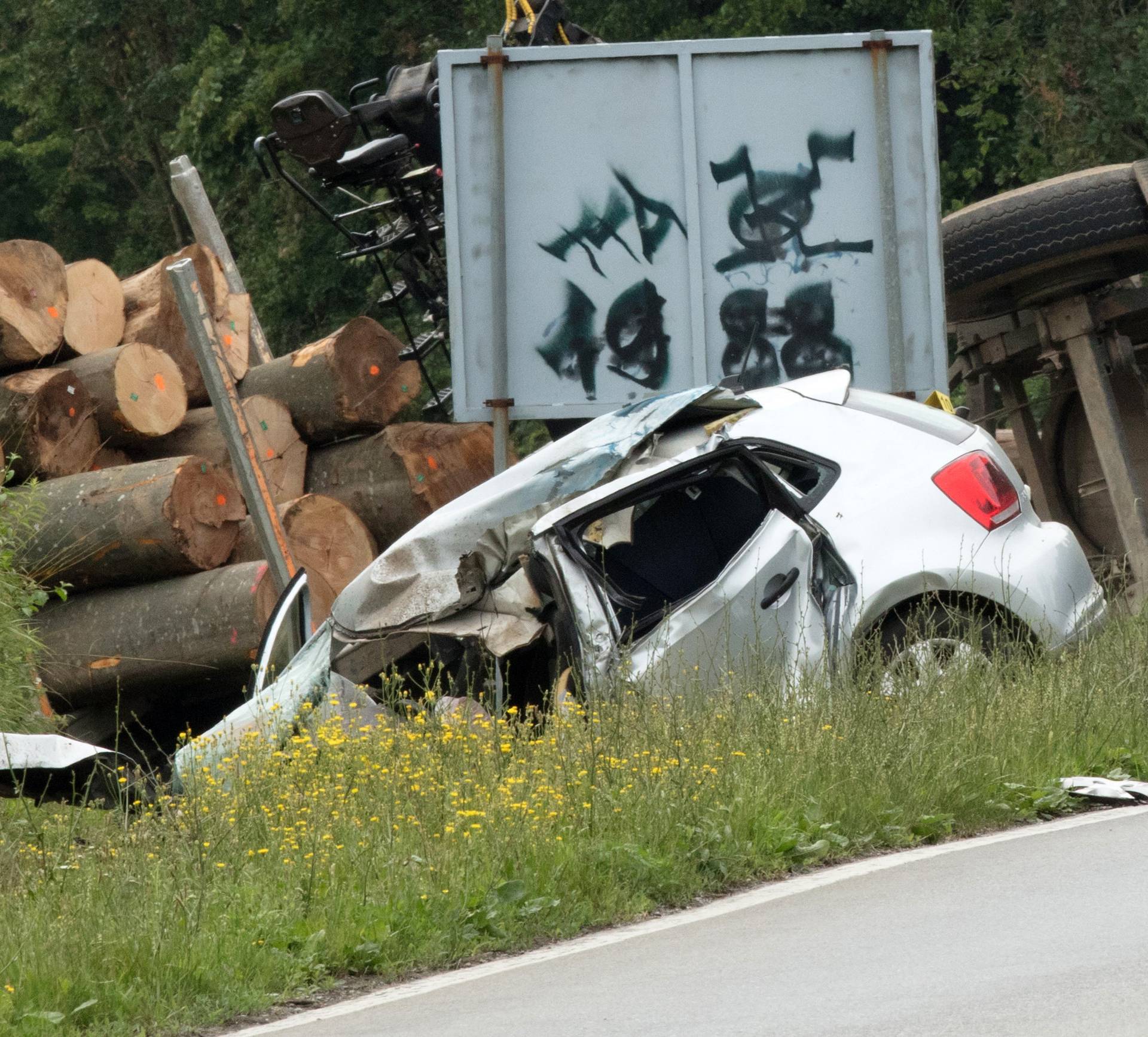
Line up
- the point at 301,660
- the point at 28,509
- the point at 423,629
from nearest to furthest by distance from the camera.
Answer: the point at 423,629, the point at 301,660, the point at 28,509

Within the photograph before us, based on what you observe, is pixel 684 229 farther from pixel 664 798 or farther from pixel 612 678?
pixel 664 798

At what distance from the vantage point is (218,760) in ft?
23.9

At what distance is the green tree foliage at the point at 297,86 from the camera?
765 inches

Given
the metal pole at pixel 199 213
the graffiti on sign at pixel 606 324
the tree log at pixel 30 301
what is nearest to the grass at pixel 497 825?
the graffiti on sign at pixel 606 324

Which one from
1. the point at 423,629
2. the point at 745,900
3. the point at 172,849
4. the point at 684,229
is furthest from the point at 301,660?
the point at 684,229

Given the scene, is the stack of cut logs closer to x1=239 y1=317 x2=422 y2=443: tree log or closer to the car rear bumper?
x1=239 y1=317 x2=422 y2=443: tree log

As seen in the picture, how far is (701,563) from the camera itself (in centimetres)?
810

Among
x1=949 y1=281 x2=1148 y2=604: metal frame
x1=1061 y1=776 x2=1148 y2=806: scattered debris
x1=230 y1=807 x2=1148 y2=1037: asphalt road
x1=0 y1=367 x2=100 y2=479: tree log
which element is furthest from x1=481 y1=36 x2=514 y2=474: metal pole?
x1=230 y1=807 x2=1148 y2=1037: asphalt road

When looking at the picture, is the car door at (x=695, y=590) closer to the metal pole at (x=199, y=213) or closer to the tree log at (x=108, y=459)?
the tree log at (x=108, y=459)

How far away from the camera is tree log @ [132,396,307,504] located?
12.6 m

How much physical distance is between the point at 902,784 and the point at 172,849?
7.98 ft

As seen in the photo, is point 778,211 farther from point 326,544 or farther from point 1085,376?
point 326,544

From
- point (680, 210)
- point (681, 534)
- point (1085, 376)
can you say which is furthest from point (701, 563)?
point (1085, 376)

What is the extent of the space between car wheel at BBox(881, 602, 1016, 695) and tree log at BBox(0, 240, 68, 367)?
21.0ft
